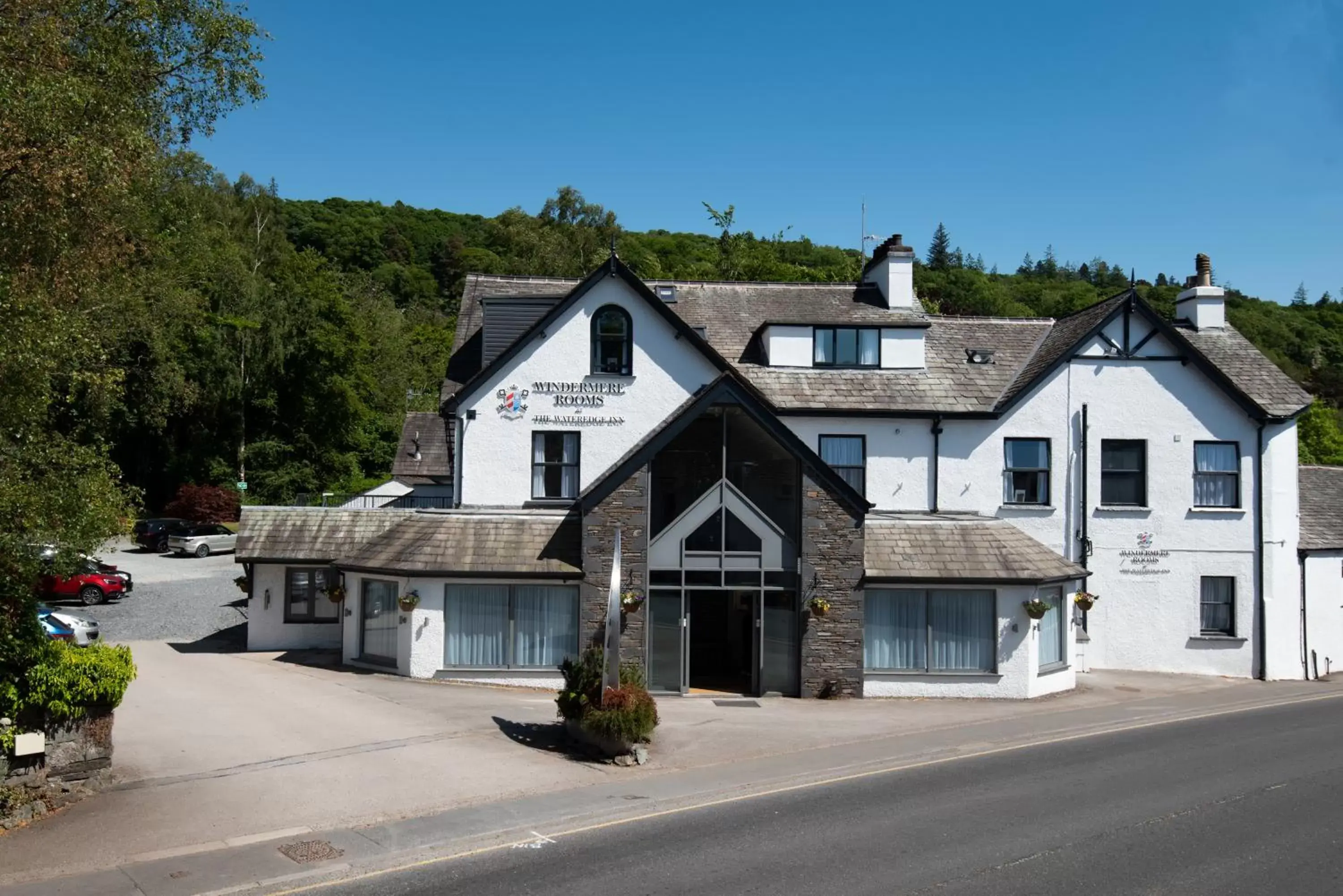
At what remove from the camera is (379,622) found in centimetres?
2230

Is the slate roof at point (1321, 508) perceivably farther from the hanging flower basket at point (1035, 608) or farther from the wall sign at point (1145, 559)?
the hanging flower basket at point (1035, 608)

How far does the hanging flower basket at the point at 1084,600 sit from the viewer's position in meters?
23.1

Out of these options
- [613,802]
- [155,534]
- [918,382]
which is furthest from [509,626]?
[155,534]

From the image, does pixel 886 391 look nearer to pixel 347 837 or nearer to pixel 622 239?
pixel 347 837

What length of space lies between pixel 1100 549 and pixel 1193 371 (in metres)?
5.34

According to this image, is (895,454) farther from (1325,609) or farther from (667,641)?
(1325,609)

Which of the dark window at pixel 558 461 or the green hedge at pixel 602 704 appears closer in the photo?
the green hedge at pixel 602 704

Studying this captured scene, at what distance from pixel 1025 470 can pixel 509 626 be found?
1404cm

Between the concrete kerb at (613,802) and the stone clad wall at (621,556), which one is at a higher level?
the stone clad wall at (621,556)

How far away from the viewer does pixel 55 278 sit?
14945mm

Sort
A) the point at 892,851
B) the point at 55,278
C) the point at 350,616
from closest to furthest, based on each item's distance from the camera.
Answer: the point at 892,851
the point at 55,278
the point at 350,616

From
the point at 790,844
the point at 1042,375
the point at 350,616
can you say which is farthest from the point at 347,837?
the point at 1042,375

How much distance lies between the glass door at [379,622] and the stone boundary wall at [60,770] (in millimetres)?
8790

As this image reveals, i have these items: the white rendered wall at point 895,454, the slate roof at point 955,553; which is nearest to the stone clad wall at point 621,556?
the slate roof at point 955,553
